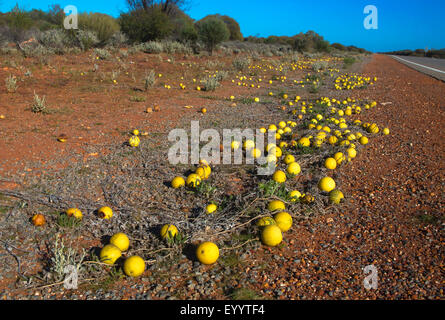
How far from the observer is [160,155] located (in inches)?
224

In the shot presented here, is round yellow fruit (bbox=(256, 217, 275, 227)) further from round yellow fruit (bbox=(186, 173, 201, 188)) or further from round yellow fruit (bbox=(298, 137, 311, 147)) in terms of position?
round yellow fruit (bbox=(298, 137, 311, 147))

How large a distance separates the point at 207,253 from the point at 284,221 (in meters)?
1.09

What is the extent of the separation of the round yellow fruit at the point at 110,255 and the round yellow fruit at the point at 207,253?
815mm

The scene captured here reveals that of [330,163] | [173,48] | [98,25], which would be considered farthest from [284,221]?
[98,25]

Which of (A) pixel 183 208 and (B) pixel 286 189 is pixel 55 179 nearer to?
(A) pixel 183 208

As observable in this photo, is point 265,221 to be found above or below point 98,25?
below

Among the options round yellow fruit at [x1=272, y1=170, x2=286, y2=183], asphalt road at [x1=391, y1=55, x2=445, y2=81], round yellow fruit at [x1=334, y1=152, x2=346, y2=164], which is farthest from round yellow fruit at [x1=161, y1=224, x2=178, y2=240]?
asphalt road at [x1=391, y1=55, x2=445, y2=81]

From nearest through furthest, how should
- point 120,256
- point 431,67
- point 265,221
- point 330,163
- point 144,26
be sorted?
point 120,256, point 265,221, point 330,163, point 144,26, point 431,67

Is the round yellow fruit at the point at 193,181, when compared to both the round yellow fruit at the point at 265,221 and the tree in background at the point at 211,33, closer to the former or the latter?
the round yellow fruit at the point at 265,221

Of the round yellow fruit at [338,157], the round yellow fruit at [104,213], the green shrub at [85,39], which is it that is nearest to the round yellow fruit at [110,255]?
the round yellow fruit at [104,213]

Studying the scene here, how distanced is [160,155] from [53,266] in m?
3.08

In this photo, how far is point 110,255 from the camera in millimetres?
2941

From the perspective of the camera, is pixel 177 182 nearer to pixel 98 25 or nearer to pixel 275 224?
pixel 275 224
